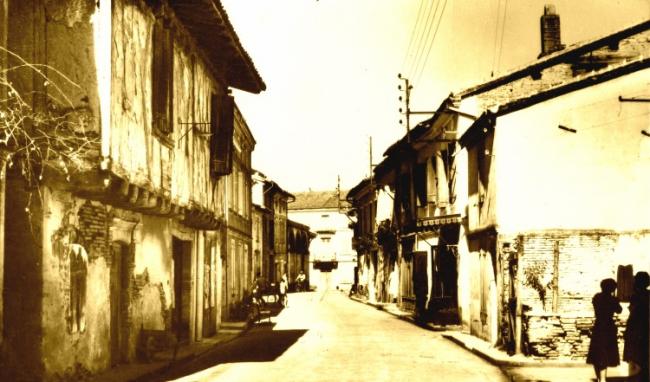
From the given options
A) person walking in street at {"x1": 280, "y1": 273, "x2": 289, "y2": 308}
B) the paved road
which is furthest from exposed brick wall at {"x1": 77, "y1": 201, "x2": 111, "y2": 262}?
person walking in street at {"x1": 280, "y1": 273, "x2": 289, "y2": 308}

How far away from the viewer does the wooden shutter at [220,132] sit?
22.6 m

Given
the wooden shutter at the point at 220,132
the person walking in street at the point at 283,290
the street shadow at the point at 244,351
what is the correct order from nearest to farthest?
the street shadow at the point at 244,351
the wooden shutter at the point at 220,132
the person walking in street at the point at 283,290

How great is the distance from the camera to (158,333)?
1717 centimetres

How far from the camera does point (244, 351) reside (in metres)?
19.8

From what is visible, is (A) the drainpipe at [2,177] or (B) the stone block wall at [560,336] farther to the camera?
(B) the stone block wall at [560,336]

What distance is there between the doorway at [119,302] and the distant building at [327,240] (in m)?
72.4

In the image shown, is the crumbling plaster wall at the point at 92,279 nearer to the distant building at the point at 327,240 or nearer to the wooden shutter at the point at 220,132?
the wooden shutter at the point at 220,132

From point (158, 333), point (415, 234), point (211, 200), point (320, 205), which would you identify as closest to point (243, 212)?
point (415, 234)

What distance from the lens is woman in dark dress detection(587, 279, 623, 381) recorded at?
521 inches

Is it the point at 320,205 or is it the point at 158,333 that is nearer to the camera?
the point at 158,333

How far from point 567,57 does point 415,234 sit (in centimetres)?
1141

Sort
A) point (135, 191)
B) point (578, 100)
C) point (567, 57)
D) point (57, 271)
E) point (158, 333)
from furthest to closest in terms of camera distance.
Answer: point (567, 57), point (578, 100), point (158, 333), point (135, 191), point (57, 271)

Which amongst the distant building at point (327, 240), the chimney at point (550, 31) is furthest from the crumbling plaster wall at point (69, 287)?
the distant building at point (327, 240)

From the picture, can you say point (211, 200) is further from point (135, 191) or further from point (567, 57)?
point (567, 57)
